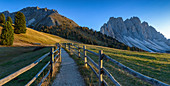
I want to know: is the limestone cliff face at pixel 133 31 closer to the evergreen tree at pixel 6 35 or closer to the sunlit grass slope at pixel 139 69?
the evergreen tree at pixel 6 35

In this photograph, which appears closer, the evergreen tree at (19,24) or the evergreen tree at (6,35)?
the evergreen tree at (6,35)

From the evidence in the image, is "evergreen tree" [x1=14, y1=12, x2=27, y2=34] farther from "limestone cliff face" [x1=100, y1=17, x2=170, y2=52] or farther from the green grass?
"limestone cliff face" [x1=100, y1=17, x2=170, y2=52]

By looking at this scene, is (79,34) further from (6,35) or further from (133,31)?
(133,31)

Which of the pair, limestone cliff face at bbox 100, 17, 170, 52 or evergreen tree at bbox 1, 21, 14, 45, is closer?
evergreen tree at bbox 1, 21, 14, 45

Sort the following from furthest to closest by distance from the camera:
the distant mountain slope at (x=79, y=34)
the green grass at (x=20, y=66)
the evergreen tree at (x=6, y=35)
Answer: the distant mountain slope at (x=79, y=34), the evergreen tree at (x=6, y=35), the green grass at (x=20, y=66)

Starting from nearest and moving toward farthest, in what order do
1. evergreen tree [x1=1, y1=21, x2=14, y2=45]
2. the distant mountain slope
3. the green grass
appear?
the green grass → evergreen tree [x1=1, y1=21, x2=14, y2=45] → the distant mountain slope

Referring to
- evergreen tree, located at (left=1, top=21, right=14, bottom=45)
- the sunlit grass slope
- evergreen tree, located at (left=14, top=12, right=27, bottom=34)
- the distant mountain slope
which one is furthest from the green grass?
the distant mountain slope

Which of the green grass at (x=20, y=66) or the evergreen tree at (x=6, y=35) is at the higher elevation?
the evergreen tree at (x=6, y=35)

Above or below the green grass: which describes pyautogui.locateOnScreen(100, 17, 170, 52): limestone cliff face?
above

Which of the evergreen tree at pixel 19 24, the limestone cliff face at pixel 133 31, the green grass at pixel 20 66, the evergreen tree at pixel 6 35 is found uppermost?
the limestone cliff face at pixel 133 31

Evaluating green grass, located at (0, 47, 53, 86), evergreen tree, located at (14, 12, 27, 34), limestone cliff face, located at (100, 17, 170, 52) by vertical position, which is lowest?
green grass, located at (0, 47, 53, 86)

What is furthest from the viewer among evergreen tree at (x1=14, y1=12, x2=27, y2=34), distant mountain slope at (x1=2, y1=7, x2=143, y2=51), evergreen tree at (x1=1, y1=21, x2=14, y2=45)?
distant mountain slope at (x1=2, y1=7, x2=143, y2=51)

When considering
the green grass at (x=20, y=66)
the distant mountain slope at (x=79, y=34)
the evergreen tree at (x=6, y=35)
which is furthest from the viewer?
the distant mountain slope at (x=79, y=34)

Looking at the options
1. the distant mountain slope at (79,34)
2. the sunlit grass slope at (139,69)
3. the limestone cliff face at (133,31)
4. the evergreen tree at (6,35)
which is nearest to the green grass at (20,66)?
the sunlit grass slope at (139,69)
